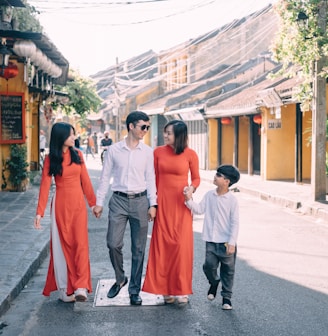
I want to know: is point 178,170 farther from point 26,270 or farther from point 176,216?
point 26,270

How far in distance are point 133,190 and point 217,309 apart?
1.35 metres

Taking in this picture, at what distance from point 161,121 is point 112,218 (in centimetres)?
4073

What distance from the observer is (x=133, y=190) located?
6.20 meters

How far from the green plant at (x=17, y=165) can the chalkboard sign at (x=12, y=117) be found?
0.22m

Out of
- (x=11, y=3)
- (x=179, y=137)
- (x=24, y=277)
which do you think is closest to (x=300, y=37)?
(x=11, y=3)

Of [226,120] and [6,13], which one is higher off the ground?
[6,13]

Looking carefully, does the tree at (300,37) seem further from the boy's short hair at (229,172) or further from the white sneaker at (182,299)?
the white sneaker at (182,299)

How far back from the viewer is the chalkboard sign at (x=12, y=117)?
636 inches

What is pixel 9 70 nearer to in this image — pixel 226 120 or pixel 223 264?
pixel 223 264

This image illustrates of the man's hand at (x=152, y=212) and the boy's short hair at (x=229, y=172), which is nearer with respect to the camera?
the boy's short hair at (x=229, y=172)

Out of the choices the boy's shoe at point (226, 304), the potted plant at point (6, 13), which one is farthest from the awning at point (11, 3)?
the boy's shoe at point (226, 304)

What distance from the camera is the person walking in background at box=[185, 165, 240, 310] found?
19.8ft

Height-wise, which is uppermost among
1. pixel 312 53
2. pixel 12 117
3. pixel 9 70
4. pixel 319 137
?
pixel 312 53

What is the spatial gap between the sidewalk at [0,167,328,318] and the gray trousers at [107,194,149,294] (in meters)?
1.13
